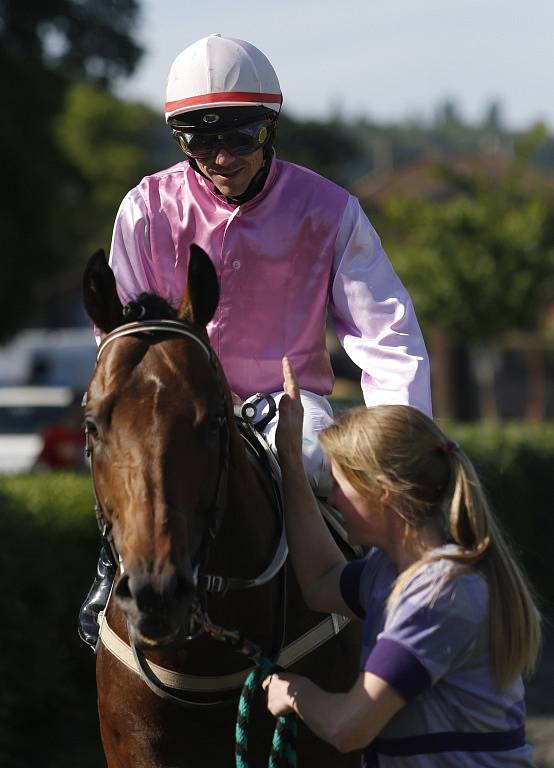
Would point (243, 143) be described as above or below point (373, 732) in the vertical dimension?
above

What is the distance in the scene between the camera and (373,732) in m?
2.75

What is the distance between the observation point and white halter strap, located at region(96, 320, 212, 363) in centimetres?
300

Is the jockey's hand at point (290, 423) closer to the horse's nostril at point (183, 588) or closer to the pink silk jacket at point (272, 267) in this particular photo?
the pink silk jacket at point (272, 267)

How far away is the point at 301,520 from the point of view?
10.8 ft

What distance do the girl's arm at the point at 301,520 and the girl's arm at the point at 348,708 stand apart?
37cm

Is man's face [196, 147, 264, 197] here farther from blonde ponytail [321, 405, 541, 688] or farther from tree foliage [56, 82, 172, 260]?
tree foliage [56, 82, 172, 260]

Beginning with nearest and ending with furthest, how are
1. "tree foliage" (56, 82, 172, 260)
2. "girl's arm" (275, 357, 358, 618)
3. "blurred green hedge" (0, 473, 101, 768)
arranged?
1. "girl's arm" (275, 357, 358, 618)
2. "blurred green hedge" (0, 473, 101, 768)
3. "tree foliage" (56, 82, 172, 260)

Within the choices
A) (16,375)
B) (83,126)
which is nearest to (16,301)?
(16,375)

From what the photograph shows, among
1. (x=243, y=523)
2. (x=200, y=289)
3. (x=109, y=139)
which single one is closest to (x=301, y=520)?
(x=243, y=523)

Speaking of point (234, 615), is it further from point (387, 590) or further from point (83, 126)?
point (83, 126)

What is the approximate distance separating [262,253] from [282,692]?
1.29 meters

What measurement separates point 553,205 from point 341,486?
21.2m

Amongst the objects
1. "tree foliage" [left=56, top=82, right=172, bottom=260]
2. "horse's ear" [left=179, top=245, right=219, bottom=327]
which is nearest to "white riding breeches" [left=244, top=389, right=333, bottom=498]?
"horse's ear" [left=179, top=245, right=219, bottom=327]

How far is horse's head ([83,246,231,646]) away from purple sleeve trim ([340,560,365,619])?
0.36 m
